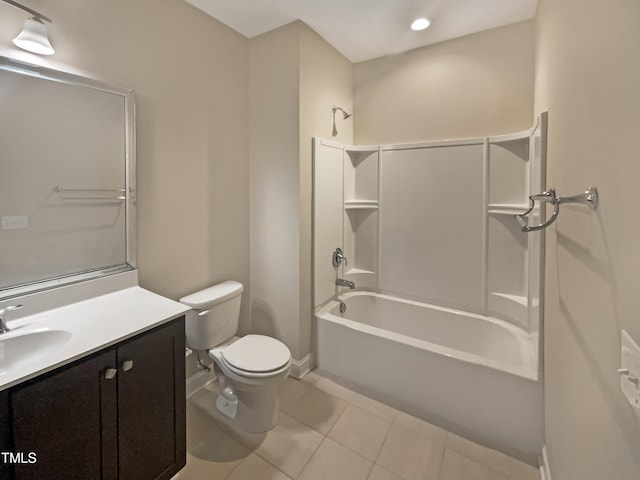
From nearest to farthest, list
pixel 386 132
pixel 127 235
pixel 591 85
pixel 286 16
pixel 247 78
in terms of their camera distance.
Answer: pixel 591 85 < pixel 127 235 < pixel 286 16 < pixel 247 78 < pixel 386 132

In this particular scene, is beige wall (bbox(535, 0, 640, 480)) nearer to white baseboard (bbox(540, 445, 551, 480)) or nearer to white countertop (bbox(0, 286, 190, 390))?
white baseboard (bbox(540, 445, 551, 480))

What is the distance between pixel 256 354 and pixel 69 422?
92 centimetres

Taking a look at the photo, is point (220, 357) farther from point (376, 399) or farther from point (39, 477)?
point (376, 399)

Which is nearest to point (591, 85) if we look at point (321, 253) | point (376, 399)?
point (321, 253)

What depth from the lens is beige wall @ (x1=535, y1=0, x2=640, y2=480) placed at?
0.65 meters

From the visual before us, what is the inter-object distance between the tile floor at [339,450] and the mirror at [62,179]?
3.67 ft

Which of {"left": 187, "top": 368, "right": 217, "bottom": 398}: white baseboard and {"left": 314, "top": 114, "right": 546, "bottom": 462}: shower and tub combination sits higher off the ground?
{"left": 314, "top": 114, "right": 546, "bottom": 462}: shower and tub combination

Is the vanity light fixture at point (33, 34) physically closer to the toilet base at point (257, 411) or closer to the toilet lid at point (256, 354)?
the toilet lid at point (256, 354)

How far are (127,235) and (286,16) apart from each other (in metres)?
1.78

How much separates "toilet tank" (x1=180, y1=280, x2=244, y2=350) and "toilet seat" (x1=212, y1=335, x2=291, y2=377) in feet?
0.34

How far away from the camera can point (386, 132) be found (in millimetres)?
2748

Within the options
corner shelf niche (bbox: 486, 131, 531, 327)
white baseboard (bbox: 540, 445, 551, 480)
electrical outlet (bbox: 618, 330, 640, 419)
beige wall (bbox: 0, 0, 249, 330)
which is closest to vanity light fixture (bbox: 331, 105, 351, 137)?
beige wall (bbox: 0, 0, 249, 330)

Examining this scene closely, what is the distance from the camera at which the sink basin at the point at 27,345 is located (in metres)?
1.14

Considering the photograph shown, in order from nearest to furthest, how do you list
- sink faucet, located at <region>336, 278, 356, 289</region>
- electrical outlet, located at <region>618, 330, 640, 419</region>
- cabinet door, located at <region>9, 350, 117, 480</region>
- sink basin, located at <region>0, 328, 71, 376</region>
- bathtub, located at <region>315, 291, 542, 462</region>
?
electrical outlet, located at <region>618, 330, 640, 419</region>, cabinet door, located at <region>9, 350, 117, 480</region>, sink basin, located at <region>0, 328, 71, 376</region>, bathtub, located at <region>315, 291, 542, 462</region>, sink faucet, located at <region>336, 278, 356, 289</region>
